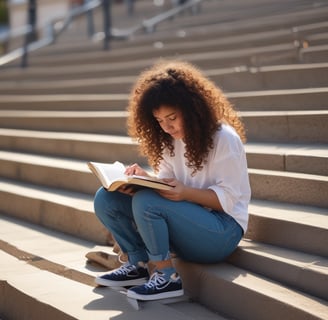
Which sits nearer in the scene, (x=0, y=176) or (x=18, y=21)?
(x=0, y=176)

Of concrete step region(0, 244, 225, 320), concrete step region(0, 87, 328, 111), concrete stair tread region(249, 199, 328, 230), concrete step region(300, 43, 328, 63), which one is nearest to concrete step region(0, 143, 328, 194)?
concrete stair tread region(249, 199, 328, 230)

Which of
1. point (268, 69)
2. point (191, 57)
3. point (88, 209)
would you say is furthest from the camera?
point (191, 57)

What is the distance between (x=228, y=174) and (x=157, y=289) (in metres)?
0.70

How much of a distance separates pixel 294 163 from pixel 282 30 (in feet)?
15.1

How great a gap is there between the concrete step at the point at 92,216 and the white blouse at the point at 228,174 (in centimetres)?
31

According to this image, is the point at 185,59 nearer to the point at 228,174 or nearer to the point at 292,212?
the point at 292,212

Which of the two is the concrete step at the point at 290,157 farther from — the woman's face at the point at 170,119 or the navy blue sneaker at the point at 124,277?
the navy blue sneaker at the point at 124,277

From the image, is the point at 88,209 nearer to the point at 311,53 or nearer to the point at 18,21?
the point at 311,53

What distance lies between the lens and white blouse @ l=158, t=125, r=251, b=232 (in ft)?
13.5

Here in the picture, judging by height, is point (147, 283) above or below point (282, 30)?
below

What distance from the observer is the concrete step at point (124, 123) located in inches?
223

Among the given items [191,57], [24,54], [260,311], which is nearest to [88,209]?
[260,311]

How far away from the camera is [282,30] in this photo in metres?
9.43

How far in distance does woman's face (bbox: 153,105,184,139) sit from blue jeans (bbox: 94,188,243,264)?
0.37m
